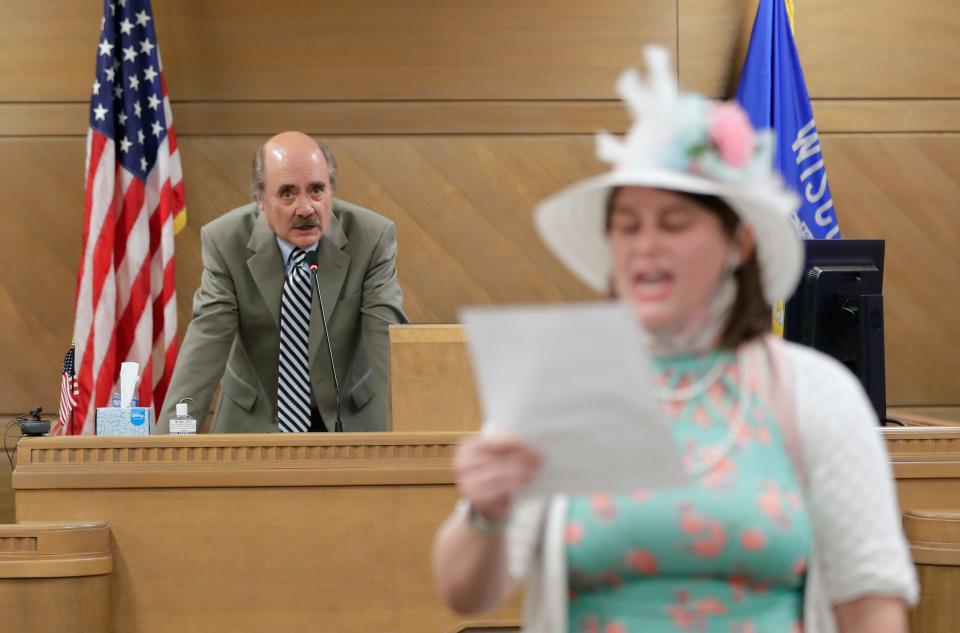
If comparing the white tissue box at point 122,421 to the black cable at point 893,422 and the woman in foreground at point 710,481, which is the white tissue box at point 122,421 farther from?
the woman in foreground at point 710,481

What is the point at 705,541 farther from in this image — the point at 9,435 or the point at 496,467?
the point at 9,435

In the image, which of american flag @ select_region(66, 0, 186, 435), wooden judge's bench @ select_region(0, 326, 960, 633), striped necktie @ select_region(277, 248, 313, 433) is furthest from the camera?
american flag @ select_region(66, 0, 186, 435)

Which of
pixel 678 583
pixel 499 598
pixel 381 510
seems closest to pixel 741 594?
pixel 678 583

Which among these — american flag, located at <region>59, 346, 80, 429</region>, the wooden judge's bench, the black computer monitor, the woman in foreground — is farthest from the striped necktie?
the woman in foreground

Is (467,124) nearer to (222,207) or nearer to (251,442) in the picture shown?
(222,207)

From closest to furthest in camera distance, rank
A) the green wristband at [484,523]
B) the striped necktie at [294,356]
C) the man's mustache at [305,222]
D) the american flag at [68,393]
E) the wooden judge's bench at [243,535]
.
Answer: the green wristband at [484,523]
the wooden judge's bench at [243,535]
the striped necktie at [294,356]
the man's mustache at [305,222]
the american flag at [68,393]

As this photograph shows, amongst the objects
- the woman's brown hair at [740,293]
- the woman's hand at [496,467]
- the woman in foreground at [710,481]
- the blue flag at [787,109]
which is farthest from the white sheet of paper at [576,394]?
the blue flag at [787,109]

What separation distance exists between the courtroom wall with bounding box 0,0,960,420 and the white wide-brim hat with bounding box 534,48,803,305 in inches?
167

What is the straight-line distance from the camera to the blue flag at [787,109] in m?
5.47

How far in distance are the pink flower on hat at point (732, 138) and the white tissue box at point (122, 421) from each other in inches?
98.3

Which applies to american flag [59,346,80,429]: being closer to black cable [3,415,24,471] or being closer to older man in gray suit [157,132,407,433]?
black cable [3,415,24,471]

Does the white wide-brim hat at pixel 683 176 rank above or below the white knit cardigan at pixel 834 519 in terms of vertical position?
above

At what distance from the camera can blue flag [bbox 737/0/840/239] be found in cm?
547

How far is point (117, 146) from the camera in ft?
17.7
